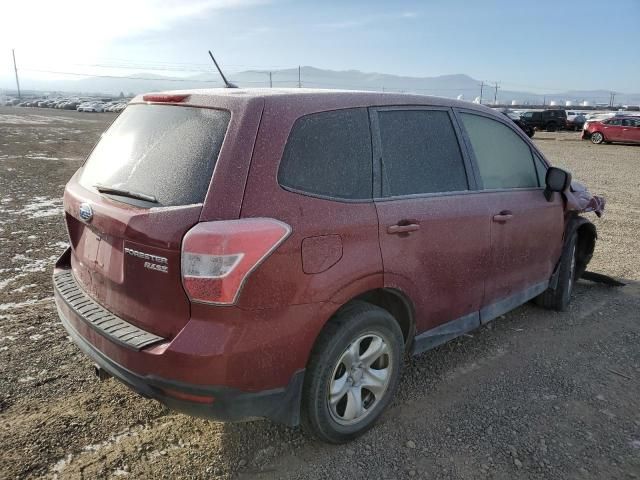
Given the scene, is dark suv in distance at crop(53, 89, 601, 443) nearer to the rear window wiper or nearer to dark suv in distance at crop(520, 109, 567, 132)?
the rear window wiper

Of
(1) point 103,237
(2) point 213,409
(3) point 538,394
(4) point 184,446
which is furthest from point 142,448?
(3) point 538,394

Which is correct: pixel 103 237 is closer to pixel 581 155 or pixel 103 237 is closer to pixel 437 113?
pixel 437 113

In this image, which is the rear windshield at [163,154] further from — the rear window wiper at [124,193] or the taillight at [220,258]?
the taillight at [220,258]

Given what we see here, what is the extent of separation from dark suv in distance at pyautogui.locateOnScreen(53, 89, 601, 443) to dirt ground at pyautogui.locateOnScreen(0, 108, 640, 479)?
308 millimetres

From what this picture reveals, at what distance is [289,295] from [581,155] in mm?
20804

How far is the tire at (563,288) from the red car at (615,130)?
25037mm

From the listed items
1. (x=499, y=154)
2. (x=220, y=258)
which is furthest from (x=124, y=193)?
(x=499, y=154)

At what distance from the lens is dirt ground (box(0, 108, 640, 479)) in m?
2.51

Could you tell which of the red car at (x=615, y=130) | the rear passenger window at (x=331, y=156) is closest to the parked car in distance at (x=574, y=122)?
the red car at (x=615, y=130)

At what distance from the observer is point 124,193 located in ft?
7.84

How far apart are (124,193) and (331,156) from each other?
101 cm

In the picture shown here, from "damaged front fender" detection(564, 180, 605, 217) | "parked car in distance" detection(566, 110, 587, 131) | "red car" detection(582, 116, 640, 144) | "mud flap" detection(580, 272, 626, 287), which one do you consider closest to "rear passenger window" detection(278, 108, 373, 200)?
"damaged front fender" detection(564, 180, 605, 217)

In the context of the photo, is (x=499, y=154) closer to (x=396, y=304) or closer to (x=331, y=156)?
(x=396, y=304)

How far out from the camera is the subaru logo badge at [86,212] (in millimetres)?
2463
